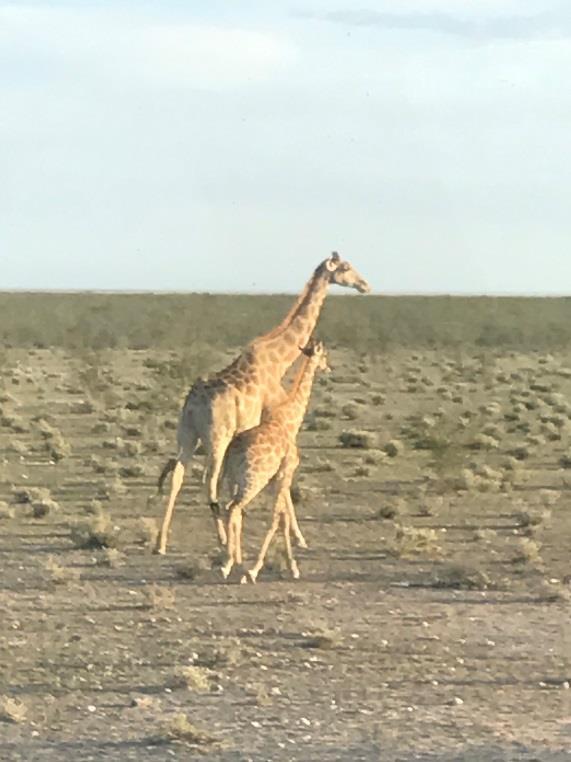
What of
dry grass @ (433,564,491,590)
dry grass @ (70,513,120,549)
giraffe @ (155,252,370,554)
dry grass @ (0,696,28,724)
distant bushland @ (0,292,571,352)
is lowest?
dry grass @ (0,696,28,724)

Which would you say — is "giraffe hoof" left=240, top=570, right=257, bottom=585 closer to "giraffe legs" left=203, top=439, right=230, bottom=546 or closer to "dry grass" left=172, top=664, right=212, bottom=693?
"giraffe legs" left=203, top=439, right=230, bottom=546

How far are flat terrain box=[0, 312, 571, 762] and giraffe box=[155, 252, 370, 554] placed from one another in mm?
825

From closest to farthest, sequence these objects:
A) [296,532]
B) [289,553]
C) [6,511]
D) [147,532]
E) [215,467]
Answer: [289,553] < [215,467] < [296,532] < [147,532] < [6,511]

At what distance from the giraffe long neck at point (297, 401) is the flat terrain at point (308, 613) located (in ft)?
4.79

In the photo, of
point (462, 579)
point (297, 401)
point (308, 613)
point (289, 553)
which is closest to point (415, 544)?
point (462, 579)

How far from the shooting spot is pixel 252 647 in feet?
42.0

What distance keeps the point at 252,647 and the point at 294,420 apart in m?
3.95

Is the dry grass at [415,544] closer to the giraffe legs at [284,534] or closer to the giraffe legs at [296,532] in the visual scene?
the giraffe legs at [296,532]

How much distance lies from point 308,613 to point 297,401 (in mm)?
3179

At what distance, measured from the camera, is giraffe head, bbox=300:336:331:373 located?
57.3 feet

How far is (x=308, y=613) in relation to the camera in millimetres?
14094

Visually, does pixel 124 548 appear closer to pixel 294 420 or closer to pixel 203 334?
pixel 294 420

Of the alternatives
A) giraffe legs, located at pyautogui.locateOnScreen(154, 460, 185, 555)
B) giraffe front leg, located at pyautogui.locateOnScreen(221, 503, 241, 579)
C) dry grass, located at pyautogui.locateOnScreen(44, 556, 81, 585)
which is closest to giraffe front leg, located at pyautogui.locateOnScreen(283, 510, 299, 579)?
giraffe front leg, located at pyautogui.locateOnScreen(221, 503, 241, 579)

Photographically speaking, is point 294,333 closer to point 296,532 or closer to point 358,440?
point 296,532
